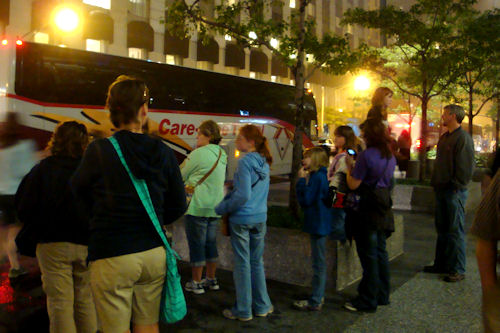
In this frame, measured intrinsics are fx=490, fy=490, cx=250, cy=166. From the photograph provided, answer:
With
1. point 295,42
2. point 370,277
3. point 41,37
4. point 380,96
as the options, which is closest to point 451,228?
point 370,277

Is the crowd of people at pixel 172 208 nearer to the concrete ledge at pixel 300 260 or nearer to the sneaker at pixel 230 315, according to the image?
the sneaker at pixel 230 315

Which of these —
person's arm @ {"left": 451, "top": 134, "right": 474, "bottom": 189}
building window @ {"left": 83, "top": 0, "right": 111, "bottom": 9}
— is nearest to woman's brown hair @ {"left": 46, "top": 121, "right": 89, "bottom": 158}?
person's arm @ {"left": 451, "top": 134, "right": 474, "bottom": 189}

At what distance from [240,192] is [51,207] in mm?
1656

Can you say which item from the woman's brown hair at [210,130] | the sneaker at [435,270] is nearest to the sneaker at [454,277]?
the sneaker at [435,270]

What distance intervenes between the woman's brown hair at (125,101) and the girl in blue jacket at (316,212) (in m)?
2.60

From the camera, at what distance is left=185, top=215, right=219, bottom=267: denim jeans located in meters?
5.42

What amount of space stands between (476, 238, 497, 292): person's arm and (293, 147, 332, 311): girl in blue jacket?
3095 millimetres

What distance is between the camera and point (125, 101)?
2615 mm

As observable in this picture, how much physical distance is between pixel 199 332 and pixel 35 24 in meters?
22.5

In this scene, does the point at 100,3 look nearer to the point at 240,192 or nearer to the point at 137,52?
the point at 137,52

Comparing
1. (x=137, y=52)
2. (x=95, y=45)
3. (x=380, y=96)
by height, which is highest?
(x=137, y=52)

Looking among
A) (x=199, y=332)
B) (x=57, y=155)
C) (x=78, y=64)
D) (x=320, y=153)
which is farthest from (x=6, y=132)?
(x=78, y=64)

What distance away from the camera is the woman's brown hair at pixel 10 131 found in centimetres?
523

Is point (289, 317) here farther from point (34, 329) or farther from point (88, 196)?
point (88, 196)
